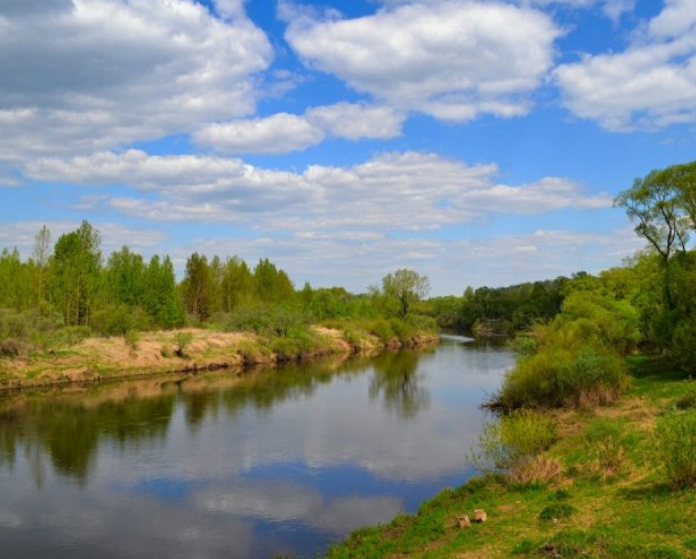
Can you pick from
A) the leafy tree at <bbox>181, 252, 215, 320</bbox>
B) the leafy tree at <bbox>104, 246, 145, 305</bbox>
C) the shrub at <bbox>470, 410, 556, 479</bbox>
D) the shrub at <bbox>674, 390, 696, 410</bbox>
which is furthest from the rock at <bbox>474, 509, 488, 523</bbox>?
the leafy tree at <bbox>181, 252, 215, 320</bbox>

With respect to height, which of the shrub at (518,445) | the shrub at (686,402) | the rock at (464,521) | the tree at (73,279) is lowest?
the rock at (464,521)

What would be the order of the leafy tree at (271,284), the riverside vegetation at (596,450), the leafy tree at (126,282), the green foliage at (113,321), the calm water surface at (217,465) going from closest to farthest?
the riverside vegetation at (596,450), the calm water surface at (217,465), the green foliage at (113,321), the leafy tree at (126,282), the leafy tree at (271,284)

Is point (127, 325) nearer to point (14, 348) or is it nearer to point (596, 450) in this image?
point (14, 348)

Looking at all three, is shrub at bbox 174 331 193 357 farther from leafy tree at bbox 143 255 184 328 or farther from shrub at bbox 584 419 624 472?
shrub at bbox 584 419 624 472

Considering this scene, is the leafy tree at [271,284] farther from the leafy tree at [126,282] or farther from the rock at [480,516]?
the rock at [480,516]

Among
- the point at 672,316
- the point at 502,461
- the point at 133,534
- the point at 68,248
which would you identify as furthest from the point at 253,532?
the point at 68,248

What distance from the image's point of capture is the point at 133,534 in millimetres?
16688

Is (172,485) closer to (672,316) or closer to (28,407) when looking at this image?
(28,407)

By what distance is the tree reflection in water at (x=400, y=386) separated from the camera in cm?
3681

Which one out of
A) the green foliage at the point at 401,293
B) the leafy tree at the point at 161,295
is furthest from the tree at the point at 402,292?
the leafy tree at the point at 161,295

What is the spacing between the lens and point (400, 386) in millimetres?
46375

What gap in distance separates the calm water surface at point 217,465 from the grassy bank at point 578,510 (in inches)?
88.0

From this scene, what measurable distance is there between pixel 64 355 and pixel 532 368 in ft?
117

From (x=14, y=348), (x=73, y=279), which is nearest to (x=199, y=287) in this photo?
(x=73, y=279)
